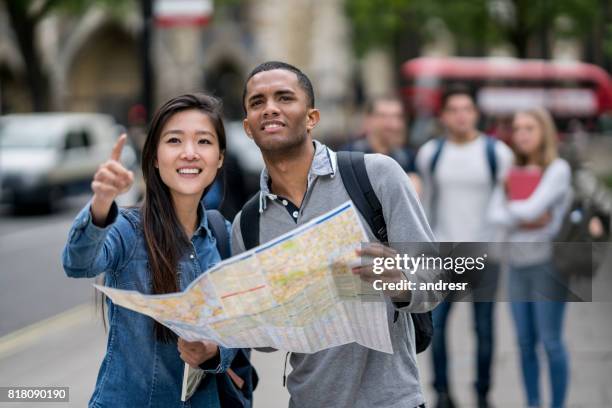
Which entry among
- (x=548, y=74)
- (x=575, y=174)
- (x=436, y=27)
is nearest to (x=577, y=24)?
(x=436, y=27)

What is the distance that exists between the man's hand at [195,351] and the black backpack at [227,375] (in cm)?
24

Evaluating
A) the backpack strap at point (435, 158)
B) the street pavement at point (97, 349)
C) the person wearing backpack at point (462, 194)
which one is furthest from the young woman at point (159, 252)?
the backpack strap at point (435, 158)

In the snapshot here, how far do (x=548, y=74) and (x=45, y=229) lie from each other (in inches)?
977

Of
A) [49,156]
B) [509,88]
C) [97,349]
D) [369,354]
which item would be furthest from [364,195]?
[509,88]

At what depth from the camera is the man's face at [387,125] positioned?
20.3 ft

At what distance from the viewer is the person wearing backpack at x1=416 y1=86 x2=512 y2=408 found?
5.81 m

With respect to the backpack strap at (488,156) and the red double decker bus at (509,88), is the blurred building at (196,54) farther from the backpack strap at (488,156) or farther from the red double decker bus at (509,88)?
the backpack strap at (488,156)

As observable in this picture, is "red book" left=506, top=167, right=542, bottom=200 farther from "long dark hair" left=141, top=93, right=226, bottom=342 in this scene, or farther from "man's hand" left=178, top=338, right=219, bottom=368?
"man's hand" left=178, top=338, right=219, bottom=368

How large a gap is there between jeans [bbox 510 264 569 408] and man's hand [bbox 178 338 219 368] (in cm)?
289

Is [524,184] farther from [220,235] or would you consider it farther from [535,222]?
[220,235]

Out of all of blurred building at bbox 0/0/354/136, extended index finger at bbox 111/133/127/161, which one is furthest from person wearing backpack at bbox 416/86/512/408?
blurred building at bbox 0/0/354/136

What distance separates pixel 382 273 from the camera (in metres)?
2.49

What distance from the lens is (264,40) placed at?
147ft

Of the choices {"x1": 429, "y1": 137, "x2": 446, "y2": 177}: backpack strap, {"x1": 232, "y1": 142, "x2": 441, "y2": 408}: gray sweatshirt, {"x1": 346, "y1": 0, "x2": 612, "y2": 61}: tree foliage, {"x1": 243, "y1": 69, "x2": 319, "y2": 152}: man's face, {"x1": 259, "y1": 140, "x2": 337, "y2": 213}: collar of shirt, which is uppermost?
{"x1": 346, "y1": 0, "x2": 612, "y2": 61}: tree foliage
